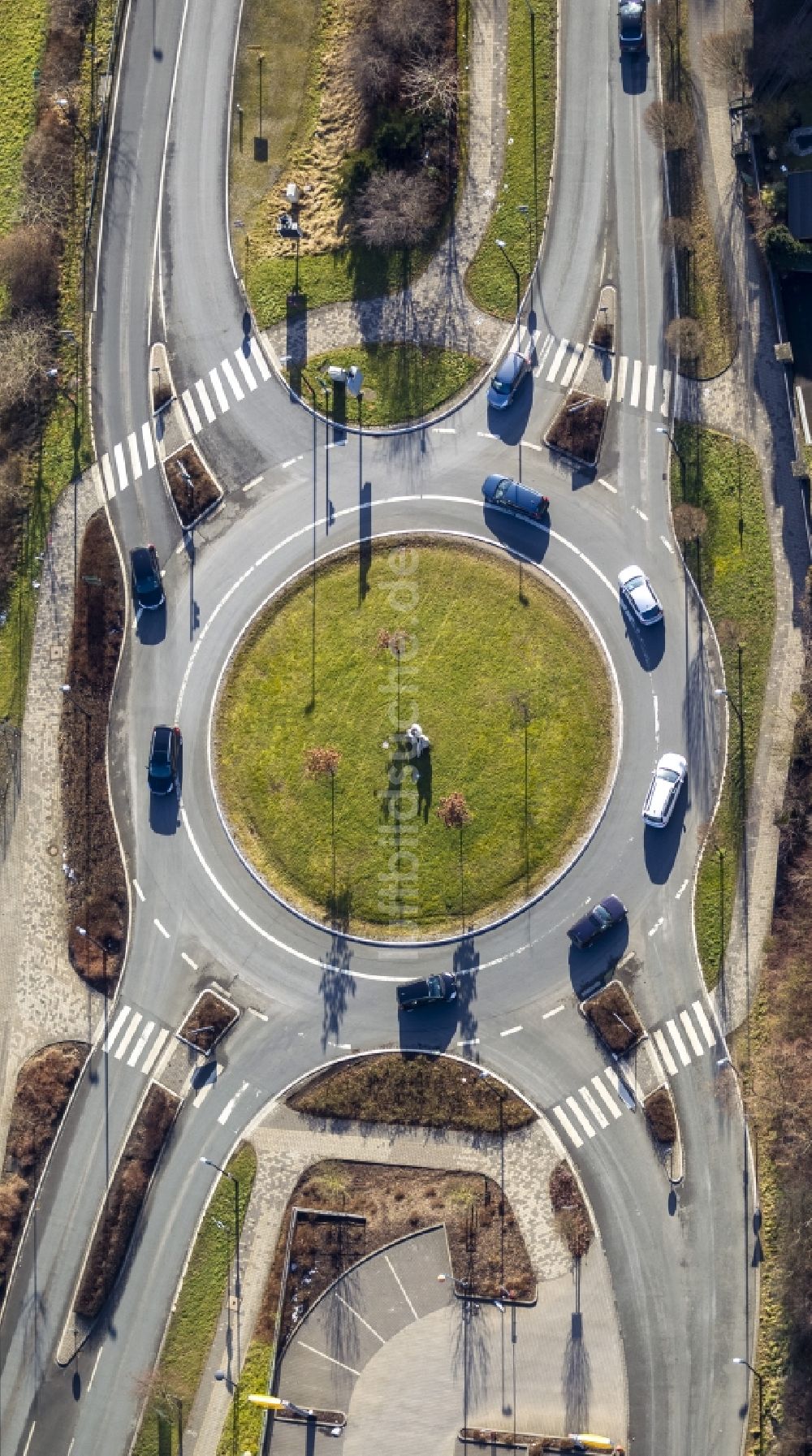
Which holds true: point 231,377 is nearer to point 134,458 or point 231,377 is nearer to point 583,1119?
point 134,458

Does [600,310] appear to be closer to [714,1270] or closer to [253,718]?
[253,718]

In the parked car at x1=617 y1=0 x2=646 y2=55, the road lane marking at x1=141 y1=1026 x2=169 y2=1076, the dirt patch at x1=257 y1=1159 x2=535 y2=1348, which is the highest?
the parked car at x1=617 y1=0 x2=646 y2=55

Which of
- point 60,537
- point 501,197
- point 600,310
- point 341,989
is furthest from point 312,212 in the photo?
→ point 341,989

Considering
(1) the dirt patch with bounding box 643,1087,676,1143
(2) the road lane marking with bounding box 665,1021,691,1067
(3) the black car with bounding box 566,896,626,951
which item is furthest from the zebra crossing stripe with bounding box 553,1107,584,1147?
(3) the black car with bounding box 566,896,626,951

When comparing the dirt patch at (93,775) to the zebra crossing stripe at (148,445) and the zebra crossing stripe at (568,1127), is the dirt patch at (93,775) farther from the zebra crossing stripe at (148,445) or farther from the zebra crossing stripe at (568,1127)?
the zebra crossing stripe at (568,1127)

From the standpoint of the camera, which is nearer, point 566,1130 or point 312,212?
point 566,1130

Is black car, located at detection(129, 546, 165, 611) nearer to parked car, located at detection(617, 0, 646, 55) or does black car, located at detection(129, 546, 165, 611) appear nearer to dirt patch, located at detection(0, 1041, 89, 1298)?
dirt patch, located at detection(0, 1041, 89, 1298)
